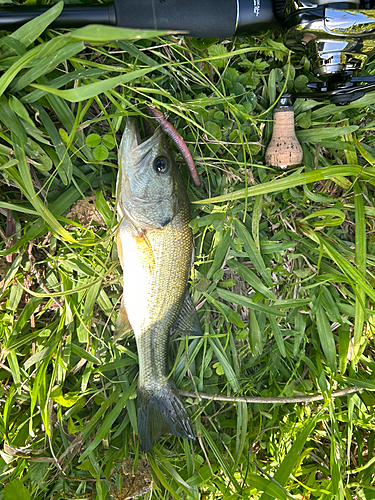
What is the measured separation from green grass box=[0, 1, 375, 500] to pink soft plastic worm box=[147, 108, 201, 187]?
0.19ft

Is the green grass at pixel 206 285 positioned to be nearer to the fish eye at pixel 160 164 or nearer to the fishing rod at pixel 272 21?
the fishing rod at pixel 272 21

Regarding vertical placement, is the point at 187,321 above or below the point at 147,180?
below

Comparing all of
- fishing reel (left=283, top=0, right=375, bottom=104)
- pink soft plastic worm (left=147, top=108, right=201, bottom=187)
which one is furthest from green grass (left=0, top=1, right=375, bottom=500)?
fishing reel (left=283, top=0, right=375, bottom=104)

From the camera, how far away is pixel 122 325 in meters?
1.71

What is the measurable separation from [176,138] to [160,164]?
181 millimetres

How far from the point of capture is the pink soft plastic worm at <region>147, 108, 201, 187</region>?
1537 millimetres

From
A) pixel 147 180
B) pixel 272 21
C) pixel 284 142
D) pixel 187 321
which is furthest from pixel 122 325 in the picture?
pixel 272 21

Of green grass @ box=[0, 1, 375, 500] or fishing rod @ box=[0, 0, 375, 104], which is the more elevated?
fishing rod @ box=[0, 0, 375, 104]

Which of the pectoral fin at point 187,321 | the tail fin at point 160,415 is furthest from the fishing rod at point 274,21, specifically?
the tail fin at point 160,415

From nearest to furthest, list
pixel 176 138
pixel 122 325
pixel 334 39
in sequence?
pixel 334 39
pixel 176 138
pixel 122 325

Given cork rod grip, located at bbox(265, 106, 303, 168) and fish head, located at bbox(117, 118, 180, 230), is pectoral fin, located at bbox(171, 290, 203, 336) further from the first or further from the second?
cork rod grip, located at bbox(265, 106, 303, 168)

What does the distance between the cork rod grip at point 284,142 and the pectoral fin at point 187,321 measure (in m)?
0.85

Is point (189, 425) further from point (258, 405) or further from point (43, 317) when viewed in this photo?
point (43, 317)

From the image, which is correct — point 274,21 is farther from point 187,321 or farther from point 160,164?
point 187,321
